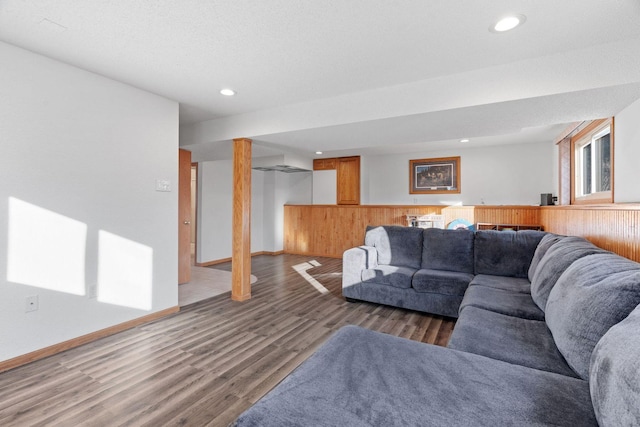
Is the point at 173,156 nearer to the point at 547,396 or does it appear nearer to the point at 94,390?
the point at 94,390

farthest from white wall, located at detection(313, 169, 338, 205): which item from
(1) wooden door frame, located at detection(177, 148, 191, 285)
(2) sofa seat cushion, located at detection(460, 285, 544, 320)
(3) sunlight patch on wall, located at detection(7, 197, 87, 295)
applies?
(3) sunlight patch on wall, located at detection(7, 197, 87, 295)

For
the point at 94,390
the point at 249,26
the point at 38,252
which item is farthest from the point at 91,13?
the point at 94,390

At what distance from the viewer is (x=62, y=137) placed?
242 centimetres

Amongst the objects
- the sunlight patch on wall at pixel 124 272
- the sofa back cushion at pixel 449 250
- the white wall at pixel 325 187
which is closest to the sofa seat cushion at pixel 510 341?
the sofa back cushion at pixel 449 250

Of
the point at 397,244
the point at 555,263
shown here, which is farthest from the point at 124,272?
the point at 555,263

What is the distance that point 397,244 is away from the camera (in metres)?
3.79

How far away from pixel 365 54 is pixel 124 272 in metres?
2.89

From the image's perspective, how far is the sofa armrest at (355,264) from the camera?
3557 mm

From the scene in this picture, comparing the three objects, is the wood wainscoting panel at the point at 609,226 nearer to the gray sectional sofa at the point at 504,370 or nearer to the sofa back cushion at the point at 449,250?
the gray sectional sofa at the point at 504,370

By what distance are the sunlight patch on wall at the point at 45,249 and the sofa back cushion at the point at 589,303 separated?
133 inches

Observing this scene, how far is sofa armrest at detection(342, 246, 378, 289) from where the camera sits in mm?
3557

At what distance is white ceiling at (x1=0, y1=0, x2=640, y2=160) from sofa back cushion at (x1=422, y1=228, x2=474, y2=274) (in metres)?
1.22

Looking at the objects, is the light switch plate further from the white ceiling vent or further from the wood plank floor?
the white ceiling vent

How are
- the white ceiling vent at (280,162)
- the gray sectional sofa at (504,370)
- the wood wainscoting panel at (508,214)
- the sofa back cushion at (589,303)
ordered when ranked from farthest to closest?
the white ceiling vent at (280,162) < the wood wainscoting panel at (508,214) < the sofa back cushion at (589,303) < the gray sectional sofa at (504,370)
